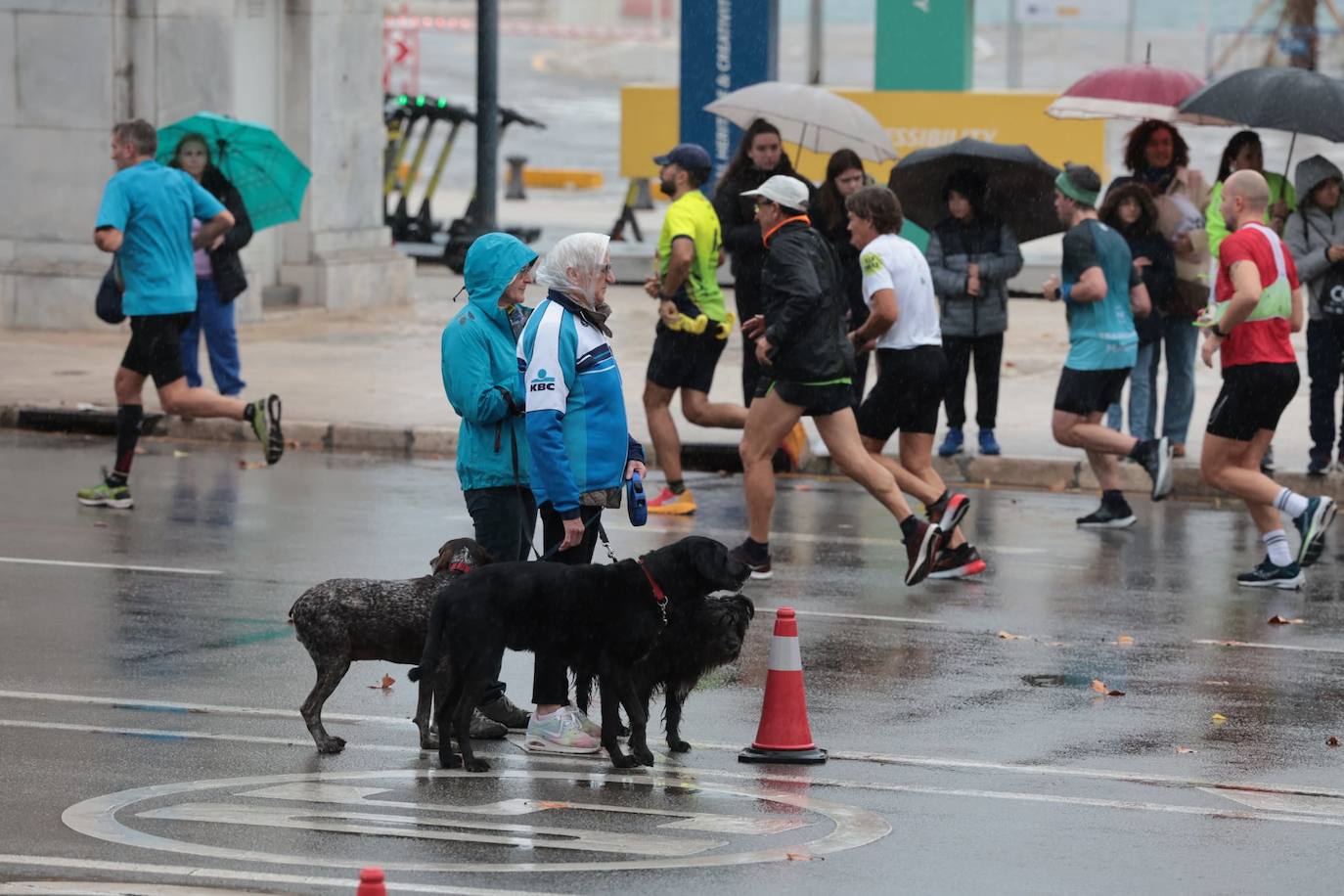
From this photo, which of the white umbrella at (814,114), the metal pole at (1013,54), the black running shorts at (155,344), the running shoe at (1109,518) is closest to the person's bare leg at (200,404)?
the black running shorts at (155,344)

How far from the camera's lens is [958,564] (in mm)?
11484

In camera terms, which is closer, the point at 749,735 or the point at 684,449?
the point at 749,735

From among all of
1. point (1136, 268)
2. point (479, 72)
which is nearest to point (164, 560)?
point (1136, 268)

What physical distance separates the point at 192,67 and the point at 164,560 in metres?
9.10

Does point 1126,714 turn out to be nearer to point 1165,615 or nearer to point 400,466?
point 1165,615

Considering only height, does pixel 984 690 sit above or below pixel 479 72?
below

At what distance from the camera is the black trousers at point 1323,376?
13883mm

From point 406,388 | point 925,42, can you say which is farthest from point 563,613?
point 925,42

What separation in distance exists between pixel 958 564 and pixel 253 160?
631 centimetres

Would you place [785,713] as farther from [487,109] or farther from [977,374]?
[487,109]

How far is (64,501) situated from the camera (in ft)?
43.0

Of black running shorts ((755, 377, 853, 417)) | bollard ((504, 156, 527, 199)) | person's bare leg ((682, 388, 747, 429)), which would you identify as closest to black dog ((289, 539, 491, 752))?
black running shorts ((755, 377, 853, 417))

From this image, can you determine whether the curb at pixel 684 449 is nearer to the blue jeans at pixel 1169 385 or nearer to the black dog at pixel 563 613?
the blue jeans at pixel 1169 385

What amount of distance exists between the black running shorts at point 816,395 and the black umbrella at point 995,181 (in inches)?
137
